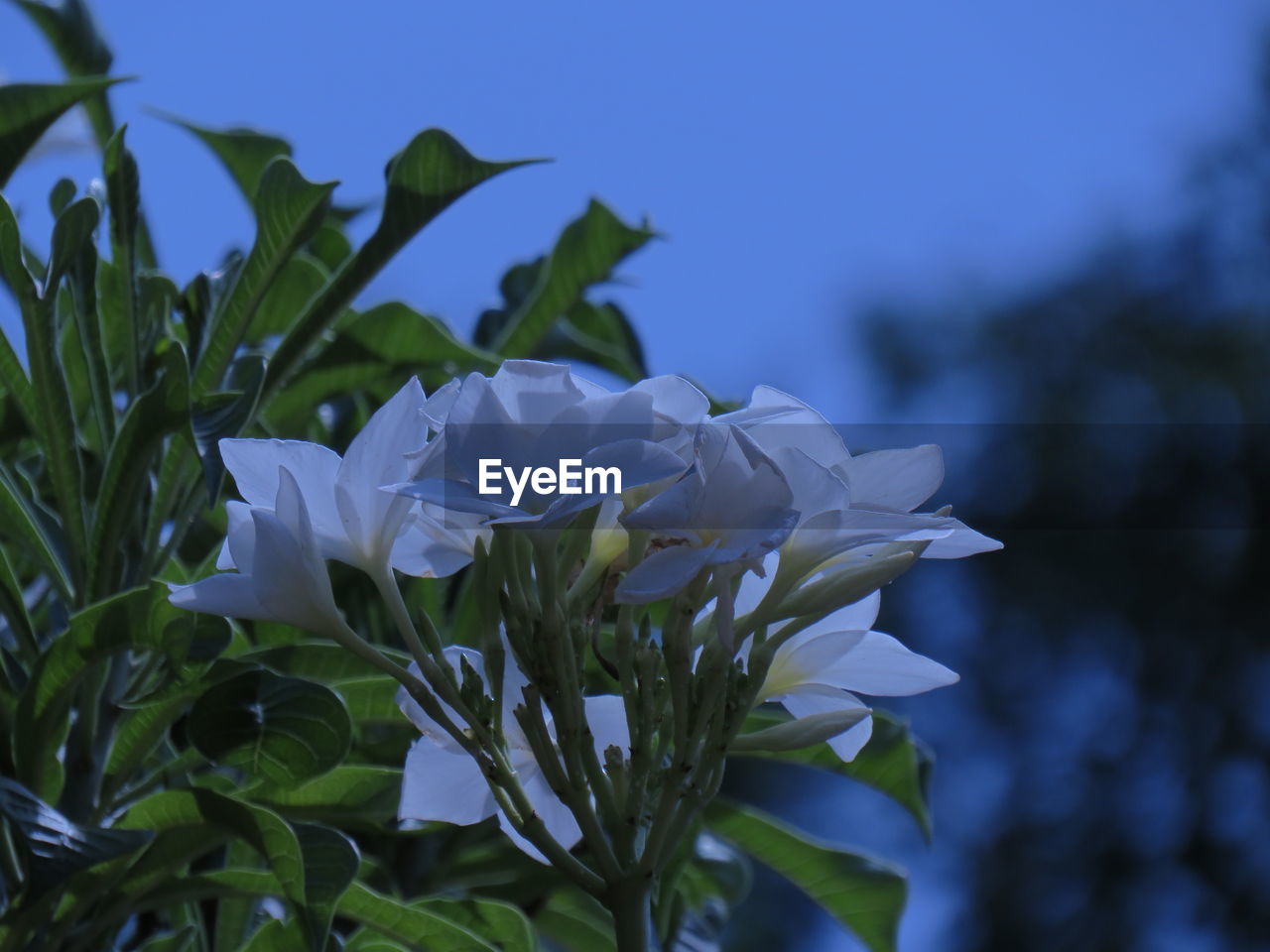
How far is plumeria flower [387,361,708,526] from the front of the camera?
340 mm

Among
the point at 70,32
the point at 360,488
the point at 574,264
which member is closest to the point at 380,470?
the point at 360,488

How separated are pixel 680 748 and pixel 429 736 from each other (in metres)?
0.11

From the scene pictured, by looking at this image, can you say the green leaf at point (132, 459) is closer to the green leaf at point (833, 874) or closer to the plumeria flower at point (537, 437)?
the plumeria flower at point (537, 437)

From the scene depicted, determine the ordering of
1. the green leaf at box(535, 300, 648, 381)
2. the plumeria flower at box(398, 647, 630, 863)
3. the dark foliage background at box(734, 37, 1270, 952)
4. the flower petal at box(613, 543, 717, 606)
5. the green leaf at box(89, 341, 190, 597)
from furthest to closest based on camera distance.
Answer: the dark foliage background at box(734, 37, 1270, 952), the green leaf at box(535, 300, 648, 381), the green leaf at box(89, 341, 190, 597), the plumeria flower at box(398, 647, 630, 863), the flower petal at box(613, 543, 717, 606)

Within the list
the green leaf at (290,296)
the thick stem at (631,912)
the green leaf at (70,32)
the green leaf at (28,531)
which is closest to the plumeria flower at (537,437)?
the thick stem at (631,912)

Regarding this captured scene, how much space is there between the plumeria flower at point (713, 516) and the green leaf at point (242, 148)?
21.7 inches

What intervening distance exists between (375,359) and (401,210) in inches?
5.5

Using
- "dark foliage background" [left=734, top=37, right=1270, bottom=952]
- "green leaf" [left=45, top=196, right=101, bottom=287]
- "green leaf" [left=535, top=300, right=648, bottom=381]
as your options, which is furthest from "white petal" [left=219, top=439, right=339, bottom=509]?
"dark foliage background" [left=734, top=37, right=1270, bottom=952]

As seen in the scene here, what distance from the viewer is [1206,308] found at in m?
8.80

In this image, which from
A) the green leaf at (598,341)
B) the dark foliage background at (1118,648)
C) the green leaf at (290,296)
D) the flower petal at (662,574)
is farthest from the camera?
the dark foliage background at (1118,648)

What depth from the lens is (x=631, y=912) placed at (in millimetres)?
344

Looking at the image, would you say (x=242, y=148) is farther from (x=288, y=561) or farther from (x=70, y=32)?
(x=288, y=561)

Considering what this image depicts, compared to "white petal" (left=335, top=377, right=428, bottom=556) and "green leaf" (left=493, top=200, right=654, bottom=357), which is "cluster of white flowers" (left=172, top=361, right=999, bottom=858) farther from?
"green leaf" (left=493, top=200, right=654, bottom=357)

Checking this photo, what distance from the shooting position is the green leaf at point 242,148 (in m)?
0.82
